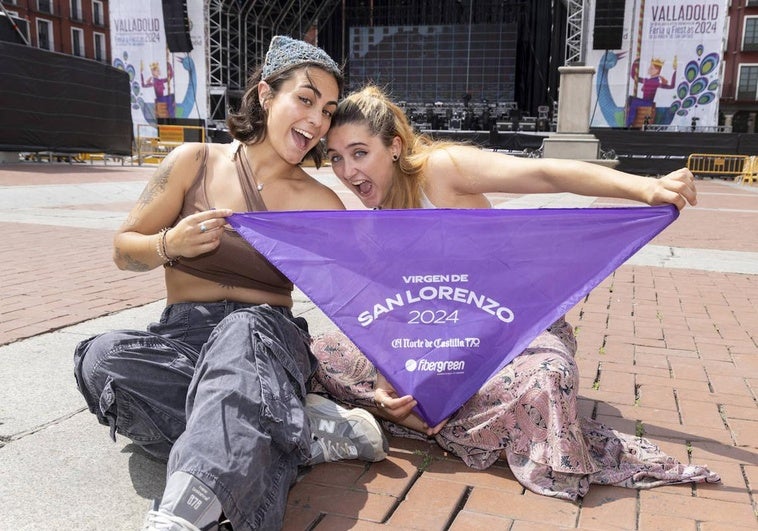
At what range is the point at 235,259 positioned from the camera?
7.43 ft

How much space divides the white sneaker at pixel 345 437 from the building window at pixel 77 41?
5020cm

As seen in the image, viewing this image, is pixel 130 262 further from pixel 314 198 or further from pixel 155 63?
pixel 155 63

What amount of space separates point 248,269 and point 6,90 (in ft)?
50.0

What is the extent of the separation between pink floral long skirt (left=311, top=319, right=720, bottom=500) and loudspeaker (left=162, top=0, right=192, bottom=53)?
2316 centimetres

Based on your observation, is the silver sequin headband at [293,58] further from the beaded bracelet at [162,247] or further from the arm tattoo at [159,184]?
the beaded bracelet at [162,247]

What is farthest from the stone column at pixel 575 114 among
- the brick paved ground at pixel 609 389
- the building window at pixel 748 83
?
the building window at pixel 748 83

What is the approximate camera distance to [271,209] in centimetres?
240

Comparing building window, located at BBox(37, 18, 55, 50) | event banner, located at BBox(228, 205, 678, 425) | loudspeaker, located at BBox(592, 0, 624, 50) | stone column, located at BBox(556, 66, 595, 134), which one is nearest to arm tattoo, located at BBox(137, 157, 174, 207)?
event banner, located at BBox(228, 205, 678, 425)

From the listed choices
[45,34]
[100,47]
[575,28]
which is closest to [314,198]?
[575,28]

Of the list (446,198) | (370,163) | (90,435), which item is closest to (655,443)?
(446,198)

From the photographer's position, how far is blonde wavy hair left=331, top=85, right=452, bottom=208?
2430 millimetres

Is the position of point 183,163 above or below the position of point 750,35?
below

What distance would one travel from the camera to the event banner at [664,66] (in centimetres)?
2042

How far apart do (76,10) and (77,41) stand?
204 centimetres
